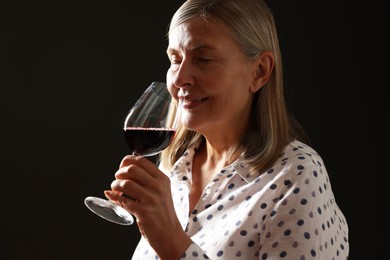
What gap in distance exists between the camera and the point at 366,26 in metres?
3.06

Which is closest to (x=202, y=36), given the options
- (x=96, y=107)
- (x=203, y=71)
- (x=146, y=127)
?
(x=203, y=71)

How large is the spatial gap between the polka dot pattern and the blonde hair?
0.04 m

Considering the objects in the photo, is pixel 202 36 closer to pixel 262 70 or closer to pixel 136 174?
pixel 262 70

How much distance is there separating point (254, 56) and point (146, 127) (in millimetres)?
479

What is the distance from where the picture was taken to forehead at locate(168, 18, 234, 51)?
184cm

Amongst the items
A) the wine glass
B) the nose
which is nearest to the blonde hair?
the nose

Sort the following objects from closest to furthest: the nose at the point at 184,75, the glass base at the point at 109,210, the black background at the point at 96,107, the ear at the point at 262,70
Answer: the glass base at the point at 109,210 → the nose at the point at 184,75 → the ear at the point at 262,70 → the black background at the point at 96,107

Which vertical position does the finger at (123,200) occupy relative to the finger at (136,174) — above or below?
below

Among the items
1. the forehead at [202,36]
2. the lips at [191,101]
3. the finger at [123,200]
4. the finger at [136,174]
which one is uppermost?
the forehead at [202,36]

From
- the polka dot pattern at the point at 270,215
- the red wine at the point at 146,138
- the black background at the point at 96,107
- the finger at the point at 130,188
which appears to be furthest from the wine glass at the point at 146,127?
the black background at the point at 96,107

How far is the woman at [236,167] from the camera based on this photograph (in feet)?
5.47

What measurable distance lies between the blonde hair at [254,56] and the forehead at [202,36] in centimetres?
2

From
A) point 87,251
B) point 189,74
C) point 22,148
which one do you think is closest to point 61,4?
point 22,148

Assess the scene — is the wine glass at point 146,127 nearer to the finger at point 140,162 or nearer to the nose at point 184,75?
the finger at point 140,162
